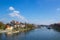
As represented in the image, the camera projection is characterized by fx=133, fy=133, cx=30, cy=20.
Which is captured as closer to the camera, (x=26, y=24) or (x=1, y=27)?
(x=1, y=27)

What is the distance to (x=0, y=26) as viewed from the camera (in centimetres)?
2642

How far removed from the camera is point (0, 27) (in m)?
26.3

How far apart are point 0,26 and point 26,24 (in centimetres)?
1844

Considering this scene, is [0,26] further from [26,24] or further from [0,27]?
[26,24]

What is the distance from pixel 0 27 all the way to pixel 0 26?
24 cm

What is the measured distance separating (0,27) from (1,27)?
197mm

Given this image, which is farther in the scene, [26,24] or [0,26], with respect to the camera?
[26,24]

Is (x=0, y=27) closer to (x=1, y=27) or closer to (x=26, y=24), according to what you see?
(x=1, y=27)

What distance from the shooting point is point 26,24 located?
4425 cm

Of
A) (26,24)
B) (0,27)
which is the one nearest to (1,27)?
(0,27)

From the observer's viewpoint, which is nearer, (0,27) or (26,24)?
(0,27)

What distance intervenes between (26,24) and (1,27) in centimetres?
1845
